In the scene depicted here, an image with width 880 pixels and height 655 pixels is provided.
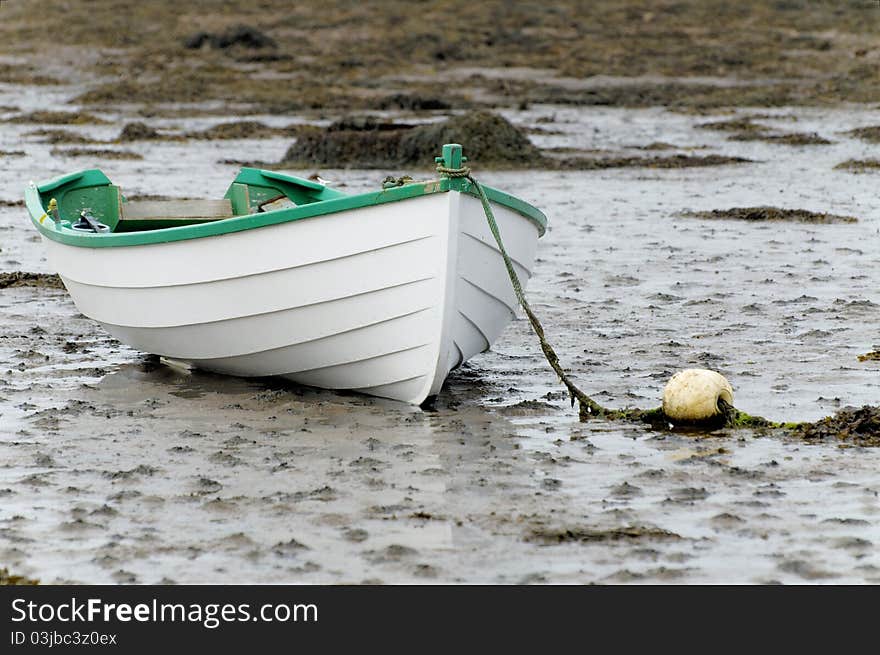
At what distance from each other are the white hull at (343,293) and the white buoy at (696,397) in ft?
4.08

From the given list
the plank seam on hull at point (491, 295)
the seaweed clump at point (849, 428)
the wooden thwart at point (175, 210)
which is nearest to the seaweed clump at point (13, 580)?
the plank seam on hull at point (491, 295)

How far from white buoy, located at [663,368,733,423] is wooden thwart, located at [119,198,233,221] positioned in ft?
13.4

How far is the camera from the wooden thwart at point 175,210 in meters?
10.9

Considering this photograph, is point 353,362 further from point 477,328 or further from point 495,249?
point 495,249

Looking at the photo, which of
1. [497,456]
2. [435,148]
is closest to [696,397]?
[497,456]

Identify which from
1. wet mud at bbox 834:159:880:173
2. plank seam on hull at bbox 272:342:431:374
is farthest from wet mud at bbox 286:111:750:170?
plank seam on hull at bbox 272:342:431:374

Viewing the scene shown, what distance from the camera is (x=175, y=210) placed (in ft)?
35.7

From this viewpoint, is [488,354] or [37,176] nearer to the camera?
[488,354]

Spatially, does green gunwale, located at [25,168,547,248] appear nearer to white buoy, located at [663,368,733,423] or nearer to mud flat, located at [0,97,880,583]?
mud flat, located at [0,97,880,583]

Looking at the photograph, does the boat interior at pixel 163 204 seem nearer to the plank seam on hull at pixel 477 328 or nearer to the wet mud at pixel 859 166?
the plank seam on hull at pixel 477 328

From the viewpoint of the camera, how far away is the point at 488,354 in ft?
33.2
